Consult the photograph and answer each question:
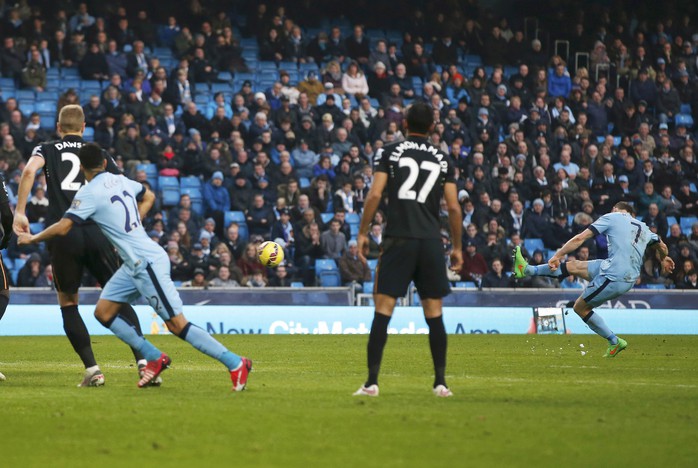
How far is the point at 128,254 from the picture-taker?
989cm

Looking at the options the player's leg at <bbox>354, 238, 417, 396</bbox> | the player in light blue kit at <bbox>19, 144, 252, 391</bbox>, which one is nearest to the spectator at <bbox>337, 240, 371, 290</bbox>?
the player in light blue kit at <bbox>19, 144, 252, 391</bbox>

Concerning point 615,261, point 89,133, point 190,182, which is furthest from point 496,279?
point 89,133

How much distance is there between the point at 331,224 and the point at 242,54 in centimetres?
740

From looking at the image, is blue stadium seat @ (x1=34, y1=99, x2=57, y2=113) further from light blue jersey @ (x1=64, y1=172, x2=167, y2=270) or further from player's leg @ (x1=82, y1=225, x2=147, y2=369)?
light blue jersey @ (x1=64, y1=172, x2=167, y2=270)

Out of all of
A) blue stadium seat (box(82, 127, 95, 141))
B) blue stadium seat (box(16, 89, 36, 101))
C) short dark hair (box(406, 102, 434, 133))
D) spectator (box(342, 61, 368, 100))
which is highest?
short dark hair (box(406, 102, 434, 133))

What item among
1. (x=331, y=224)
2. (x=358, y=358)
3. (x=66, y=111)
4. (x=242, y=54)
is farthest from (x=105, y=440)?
(x=242, y=54)

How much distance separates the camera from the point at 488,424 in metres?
7.92

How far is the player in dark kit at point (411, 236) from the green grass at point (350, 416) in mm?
509

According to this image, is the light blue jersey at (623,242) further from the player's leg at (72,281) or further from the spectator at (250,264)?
the spectator at (250,264)

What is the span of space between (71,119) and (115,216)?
60.6 inches

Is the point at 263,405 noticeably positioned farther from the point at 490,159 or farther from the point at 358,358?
the point at 490,159

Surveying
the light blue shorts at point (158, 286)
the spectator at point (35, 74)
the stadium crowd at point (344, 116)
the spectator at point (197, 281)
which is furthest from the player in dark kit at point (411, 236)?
the spectator at point (35, 74)

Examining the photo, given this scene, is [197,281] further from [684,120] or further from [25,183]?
[684,120]

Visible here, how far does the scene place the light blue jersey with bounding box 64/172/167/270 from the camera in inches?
388
